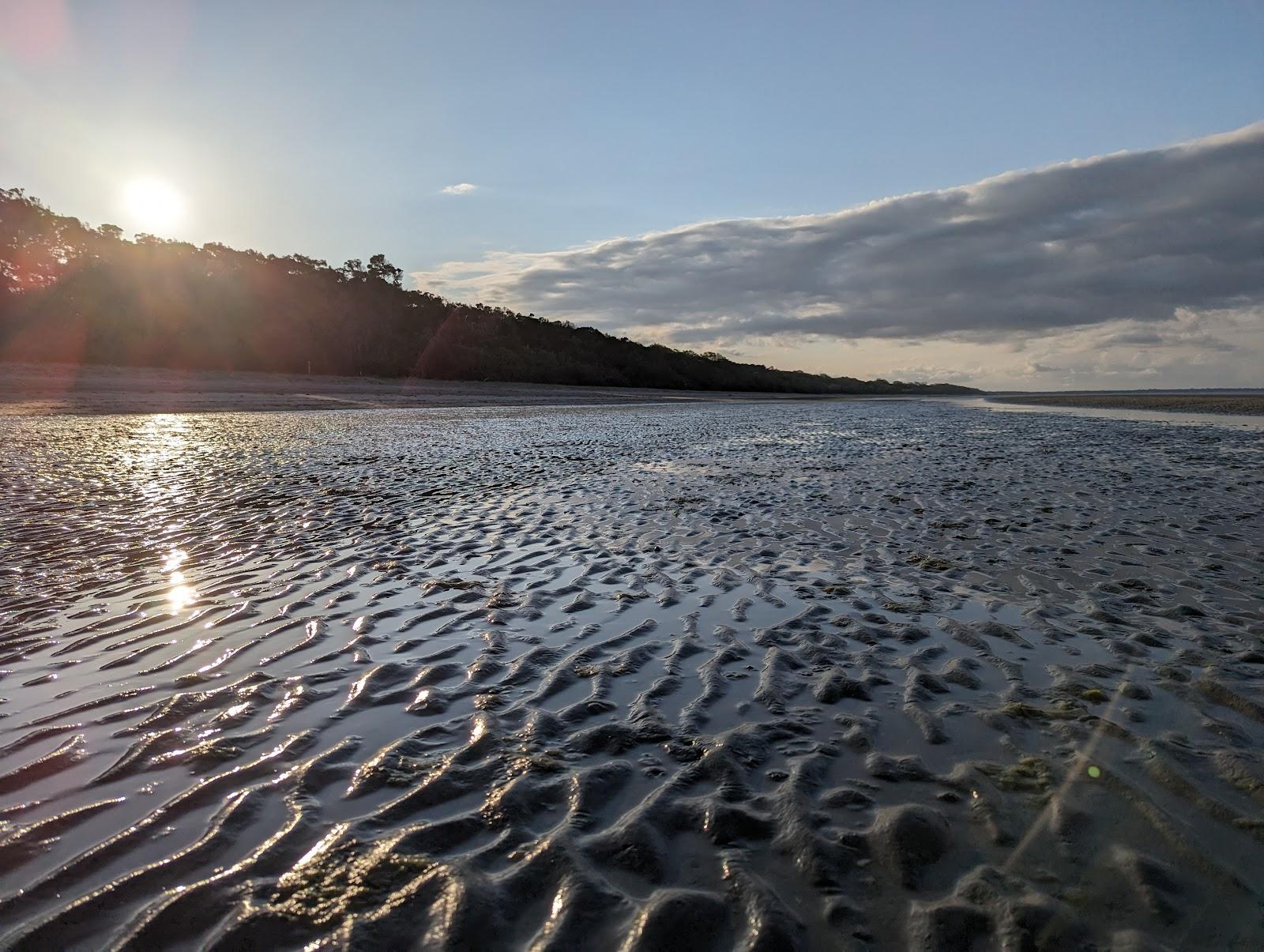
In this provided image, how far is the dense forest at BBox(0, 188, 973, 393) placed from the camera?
5006 centimetres

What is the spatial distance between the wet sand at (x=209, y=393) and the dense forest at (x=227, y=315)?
590cm

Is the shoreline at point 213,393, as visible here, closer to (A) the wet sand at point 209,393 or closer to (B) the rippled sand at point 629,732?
(A) the wet sand at point 209,393

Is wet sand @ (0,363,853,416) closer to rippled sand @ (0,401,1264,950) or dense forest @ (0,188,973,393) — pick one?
dense forest @ (0,188,973,393)

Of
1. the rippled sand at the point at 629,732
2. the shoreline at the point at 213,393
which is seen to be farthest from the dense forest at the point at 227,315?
the rippled sand at the point at 629,732

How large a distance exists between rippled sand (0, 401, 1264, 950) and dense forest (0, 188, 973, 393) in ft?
160

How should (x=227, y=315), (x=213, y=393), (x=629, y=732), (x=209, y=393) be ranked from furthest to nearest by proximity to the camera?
1. (x=227, y=315)
2. (x=213, y=393)
3. (x=209, y=393)
4. (x=629, y=732)

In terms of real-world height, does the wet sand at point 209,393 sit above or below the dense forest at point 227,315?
below

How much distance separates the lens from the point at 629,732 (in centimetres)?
452

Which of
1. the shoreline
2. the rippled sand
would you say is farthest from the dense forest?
the rippled sand

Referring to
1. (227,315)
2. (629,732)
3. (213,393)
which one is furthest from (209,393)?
(629,732)

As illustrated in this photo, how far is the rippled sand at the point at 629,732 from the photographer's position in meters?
2.96

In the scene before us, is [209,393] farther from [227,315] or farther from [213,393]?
[227,315]

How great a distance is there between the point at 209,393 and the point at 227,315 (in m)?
24.3

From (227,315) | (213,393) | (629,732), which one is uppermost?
(227,315)
